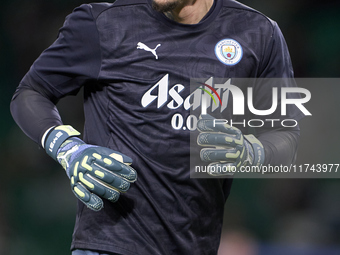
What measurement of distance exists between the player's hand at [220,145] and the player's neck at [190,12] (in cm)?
38

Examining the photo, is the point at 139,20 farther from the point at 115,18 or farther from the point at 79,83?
the point at 79,83

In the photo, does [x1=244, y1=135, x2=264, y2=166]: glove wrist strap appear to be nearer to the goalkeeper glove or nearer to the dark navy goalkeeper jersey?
the dark navy goalkeeper jersey

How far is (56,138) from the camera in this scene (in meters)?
1.72

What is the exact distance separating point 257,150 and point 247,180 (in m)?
2.32

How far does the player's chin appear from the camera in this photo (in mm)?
1792

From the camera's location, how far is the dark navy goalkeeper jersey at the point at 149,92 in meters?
1.73

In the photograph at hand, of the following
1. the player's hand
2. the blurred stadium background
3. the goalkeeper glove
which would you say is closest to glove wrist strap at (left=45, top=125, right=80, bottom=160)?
the goalkeeper glove

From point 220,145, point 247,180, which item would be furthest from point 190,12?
point 247,180

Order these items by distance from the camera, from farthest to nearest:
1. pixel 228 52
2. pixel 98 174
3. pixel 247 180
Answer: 1. pixel 247 180
2. pixel 228 52
3. pixel 98 174

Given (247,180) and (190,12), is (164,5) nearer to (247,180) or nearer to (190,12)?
(190,12)

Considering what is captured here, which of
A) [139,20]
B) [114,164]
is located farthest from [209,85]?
[114,164]

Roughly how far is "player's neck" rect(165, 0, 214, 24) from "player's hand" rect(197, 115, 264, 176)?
0.38 meters

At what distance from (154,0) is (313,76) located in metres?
2.97

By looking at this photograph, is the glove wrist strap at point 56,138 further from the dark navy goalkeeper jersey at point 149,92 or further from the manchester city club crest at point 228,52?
the manchester city club crest at point 228,52
